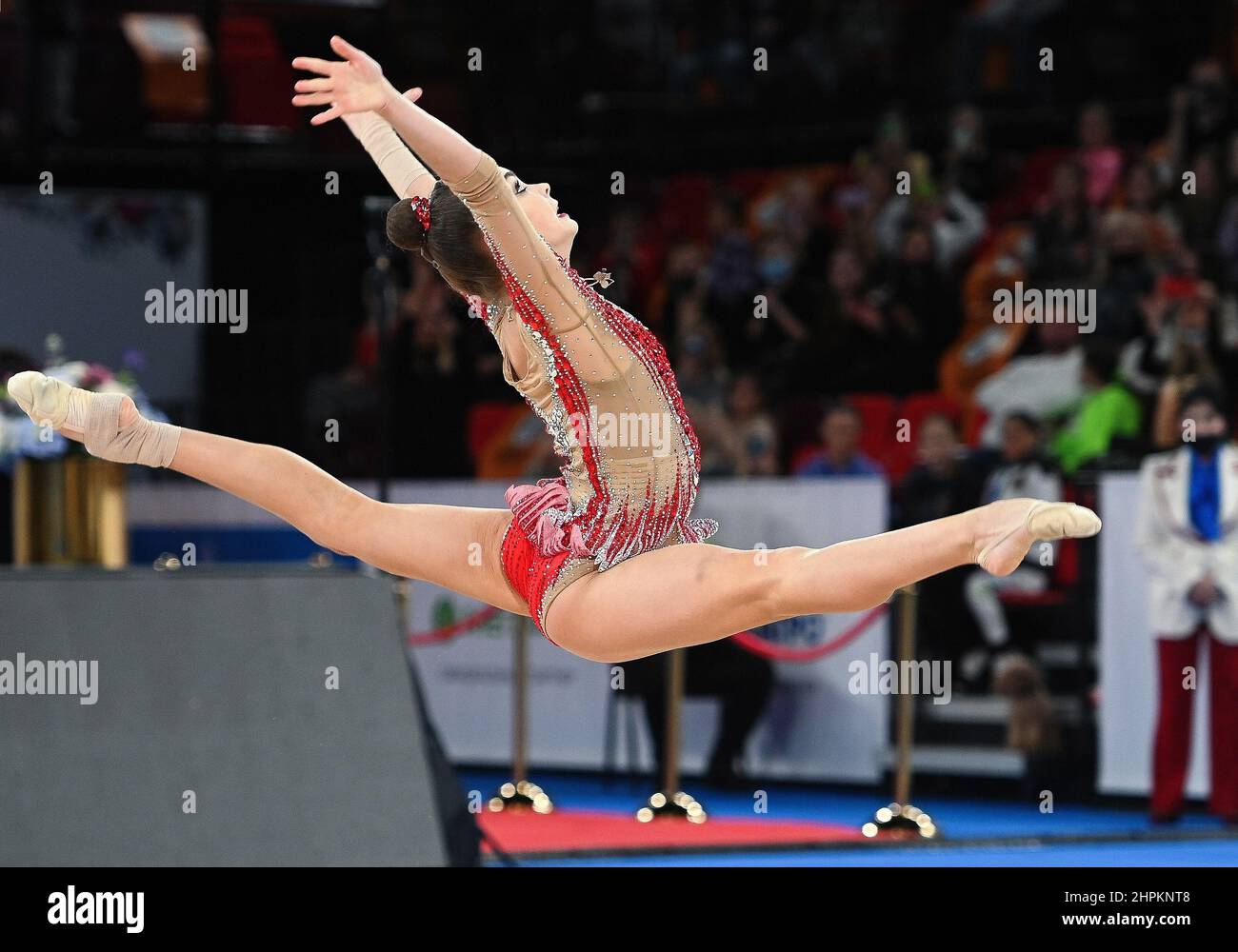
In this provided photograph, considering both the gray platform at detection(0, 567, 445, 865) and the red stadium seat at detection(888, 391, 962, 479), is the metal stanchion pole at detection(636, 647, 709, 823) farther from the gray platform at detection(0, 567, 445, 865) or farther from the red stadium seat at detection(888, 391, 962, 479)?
the gray platform at detection(0, 567, 445, 865)

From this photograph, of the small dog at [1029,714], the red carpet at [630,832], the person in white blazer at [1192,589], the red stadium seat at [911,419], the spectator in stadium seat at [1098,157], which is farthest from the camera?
the spectator in stadium seat at [1098,157]

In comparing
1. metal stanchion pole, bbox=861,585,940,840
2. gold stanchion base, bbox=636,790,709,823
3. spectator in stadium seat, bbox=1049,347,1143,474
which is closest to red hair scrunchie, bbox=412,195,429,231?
metal stanchion pole, bbox=861,585,940,840

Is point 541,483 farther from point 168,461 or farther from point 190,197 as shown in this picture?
point 190,197

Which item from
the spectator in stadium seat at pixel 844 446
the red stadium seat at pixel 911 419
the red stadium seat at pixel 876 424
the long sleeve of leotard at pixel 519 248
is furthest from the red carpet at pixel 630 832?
the long sleeve of leotard at pixel 519 248

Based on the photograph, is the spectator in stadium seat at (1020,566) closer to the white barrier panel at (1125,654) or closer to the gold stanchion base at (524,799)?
the white barrier panel at (1125,654)

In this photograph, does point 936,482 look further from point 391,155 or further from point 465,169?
point 465,169

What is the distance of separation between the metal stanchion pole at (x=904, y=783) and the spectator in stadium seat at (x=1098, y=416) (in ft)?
4.52

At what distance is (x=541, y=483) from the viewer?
3.80m

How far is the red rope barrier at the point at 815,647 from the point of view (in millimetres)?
7348

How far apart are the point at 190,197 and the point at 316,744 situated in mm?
7145

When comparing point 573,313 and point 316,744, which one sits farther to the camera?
point 316,744

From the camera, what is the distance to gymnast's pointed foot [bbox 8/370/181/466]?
357 cm

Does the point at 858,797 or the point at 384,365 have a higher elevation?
the point at 384,365
